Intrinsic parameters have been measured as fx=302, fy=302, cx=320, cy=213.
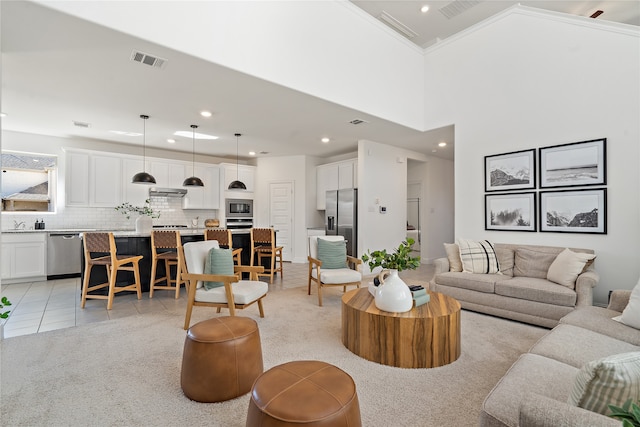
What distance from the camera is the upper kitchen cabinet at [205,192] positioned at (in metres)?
7.50

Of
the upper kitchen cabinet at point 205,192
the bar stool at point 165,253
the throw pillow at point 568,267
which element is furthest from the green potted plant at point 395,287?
the upper kitchen cabinet at point 205,192

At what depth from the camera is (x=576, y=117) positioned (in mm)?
3832

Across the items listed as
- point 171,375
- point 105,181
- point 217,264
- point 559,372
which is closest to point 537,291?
point 559,372

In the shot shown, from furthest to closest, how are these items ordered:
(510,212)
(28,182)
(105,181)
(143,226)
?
(105,181), (28,182), (143,226), (510,212)

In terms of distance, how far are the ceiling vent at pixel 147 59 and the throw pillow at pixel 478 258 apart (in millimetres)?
4220

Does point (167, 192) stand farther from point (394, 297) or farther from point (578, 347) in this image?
point (578, 347)

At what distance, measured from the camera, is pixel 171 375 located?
7.38 ft

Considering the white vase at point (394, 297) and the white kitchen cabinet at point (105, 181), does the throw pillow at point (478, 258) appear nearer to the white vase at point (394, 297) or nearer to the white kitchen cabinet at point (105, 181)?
the white vase at point (394, 297)

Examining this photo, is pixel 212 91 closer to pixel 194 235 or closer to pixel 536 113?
pixel 194 235

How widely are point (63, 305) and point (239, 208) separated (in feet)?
14.5

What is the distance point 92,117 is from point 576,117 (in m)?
7.02

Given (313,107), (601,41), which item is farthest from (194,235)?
(601,41)

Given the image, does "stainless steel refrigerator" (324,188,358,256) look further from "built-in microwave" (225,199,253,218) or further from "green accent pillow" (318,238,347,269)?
"built-in microwave" (225,199,253,218)

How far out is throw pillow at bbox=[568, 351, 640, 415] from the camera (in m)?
0.96
